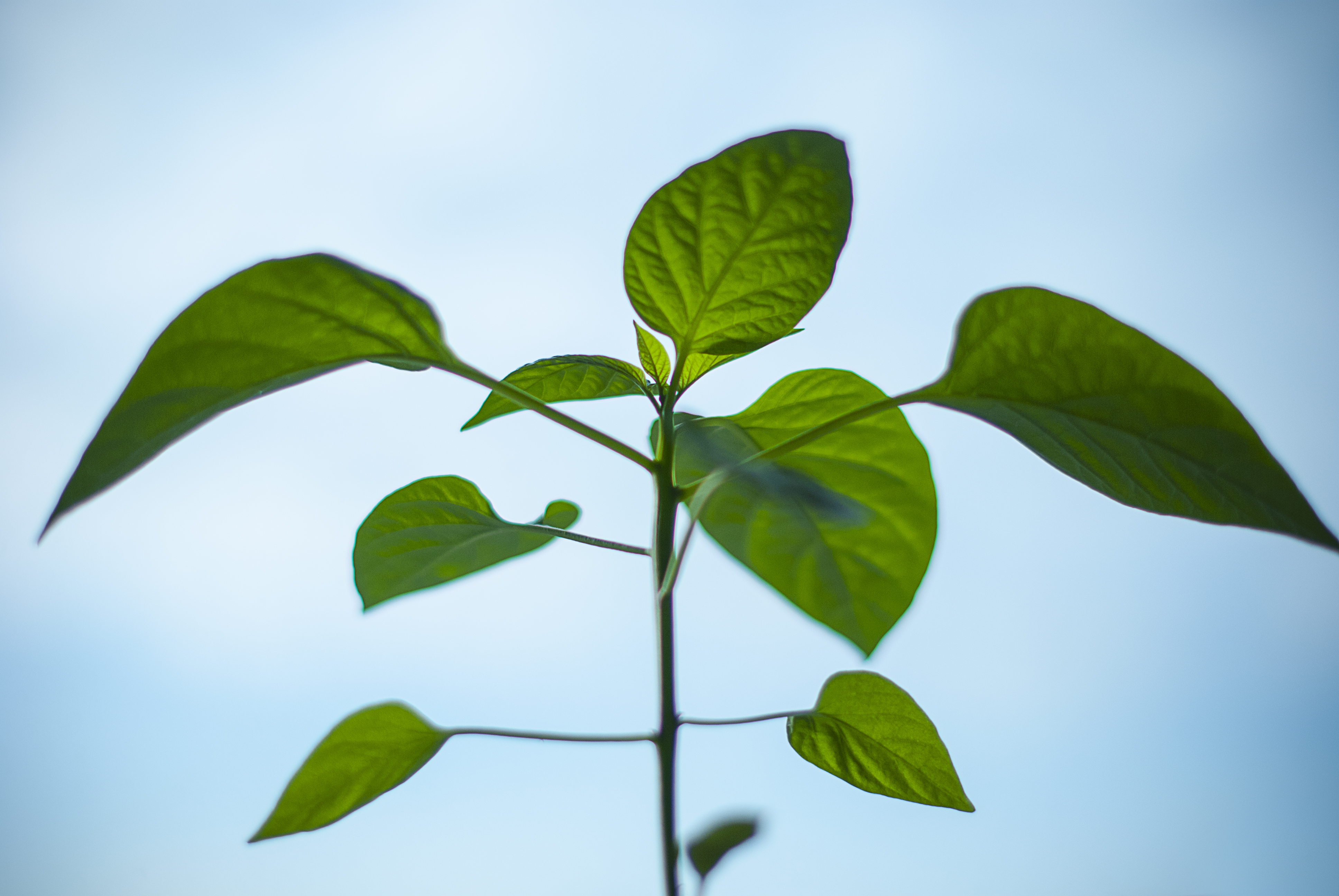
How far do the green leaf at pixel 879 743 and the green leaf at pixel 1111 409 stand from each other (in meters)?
0.13

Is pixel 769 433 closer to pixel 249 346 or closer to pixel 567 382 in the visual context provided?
pixel 567 382

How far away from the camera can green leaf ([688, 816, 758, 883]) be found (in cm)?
29

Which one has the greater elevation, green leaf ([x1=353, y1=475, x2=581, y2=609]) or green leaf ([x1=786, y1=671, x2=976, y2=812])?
green leaf ([x1=353, y1=475, x2=581, y2=609])

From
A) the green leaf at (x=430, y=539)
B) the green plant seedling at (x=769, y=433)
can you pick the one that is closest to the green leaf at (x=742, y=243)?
the green plant seedling at (x=769, y=433)

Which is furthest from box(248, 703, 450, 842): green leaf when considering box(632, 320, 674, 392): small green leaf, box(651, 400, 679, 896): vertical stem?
box(632, 320, 674, 392): small green leaf

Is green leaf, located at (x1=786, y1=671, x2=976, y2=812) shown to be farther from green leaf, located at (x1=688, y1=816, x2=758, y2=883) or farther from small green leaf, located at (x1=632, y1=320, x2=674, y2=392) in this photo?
small green leaf, located at (x1=632, y1=320, x2=674, y2=392)

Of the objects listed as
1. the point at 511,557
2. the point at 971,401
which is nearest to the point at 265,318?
the point at 511,557

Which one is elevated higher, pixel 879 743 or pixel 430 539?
pixel 430 539

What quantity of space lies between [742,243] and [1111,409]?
0.14 metres

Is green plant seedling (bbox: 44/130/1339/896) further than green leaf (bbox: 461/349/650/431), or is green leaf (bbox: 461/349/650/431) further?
green leaf (bbox: 461/349/650/431)

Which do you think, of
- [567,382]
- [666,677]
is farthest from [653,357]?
[666,677]

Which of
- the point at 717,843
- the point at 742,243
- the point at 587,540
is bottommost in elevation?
the point at 717,843

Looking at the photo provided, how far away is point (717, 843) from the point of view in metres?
0.29

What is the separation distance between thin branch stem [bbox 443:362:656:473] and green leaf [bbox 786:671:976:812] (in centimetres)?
14
